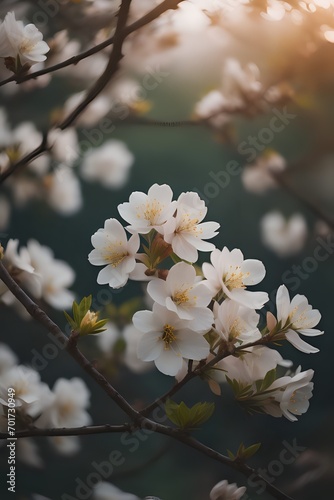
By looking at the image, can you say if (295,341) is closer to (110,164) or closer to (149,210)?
(149,210)

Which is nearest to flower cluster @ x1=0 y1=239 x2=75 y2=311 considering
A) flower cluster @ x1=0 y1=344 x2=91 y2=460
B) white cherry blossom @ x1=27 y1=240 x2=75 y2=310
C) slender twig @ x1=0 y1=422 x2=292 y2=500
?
white cherry blossom @ x1=27 y1=240 x2=75 y2=310

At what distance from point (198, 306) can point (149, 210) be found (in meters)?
0.10

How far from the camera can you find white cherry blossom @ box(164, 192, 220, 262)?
54 cm

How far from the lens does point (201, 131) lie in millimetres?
1016

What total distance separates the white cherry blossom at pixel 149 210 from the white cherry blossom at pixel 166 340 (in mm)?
75

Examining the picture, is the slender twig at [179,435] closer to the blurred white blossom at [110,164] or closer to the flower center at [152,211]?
the flower center at [152,211]

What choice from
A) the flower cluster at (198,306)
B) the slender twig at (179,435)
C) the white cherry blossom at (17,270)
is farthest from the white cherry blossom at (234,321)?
the white cherry blossom at (17,270)

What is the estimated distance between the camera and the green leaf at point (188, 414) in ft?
1.91

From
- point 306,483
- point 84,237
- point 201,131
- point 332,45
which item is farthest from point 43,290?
point 332,45

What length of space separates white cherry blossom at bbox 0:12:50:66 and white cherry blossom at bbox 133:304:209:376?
331mm

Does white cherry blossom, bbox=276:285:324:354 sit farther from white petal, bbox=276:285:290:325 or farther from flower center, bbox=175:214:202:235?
flower center, bbox=175:214:202:235

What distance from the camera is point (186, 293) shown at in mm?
536

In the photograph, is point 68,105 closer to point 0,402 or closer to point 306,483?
point 0,402

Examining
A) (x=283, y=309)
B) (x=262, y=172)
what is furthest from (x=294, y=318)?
(x=262, y=172)
